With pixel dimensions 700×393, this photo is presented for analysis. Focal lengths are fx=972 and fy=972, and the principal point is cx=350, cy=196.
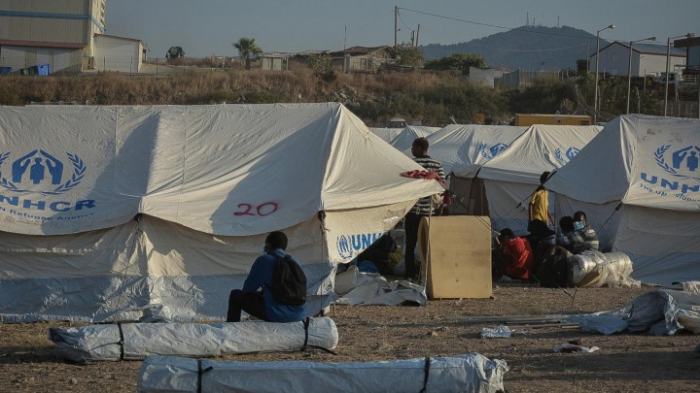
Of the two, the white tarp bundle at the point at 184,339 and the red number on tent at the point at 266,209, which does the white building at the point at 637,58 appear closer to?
the red number on tent at the point at 266,209

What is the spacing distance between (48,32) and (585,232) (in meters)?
50.5

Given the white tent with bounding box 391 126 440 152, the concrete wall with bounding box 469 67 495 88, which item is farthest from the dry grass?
the white tent with bounding box 391 126 440 152

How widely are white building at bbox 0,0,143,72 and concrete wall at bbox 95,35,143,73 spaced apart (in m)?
0.23

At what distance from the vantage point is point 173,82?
163 feet

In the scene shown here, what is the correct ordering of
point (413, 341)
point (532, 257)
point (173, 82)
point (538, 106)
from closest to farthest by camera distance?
point (413, 341) → point (532, 257) → point (173, 82) → point (538, 106)

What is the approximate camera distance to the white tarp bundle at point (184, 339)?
26.7ft

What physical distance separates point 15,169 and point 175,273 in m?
2.23

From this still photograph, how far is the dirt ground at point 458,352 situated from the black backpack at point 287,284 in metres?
0.48

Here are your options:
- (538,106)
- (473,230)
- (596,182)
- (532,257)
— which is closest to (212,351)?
(473,230)

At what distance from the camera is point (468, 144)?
21.6 m

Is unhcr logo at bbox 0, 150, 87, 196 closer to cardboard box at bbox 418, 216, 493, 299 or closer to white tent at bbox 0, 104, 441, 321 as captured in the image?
white tent at bbox 0, 104, 441, 321

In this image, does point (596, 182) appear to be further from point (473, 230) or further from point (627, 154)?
point (473, 230)

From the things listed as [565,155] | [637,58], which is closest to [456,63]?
[637,58]

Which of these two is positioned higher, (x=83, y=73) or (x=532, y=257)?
(x=83, y=73)
